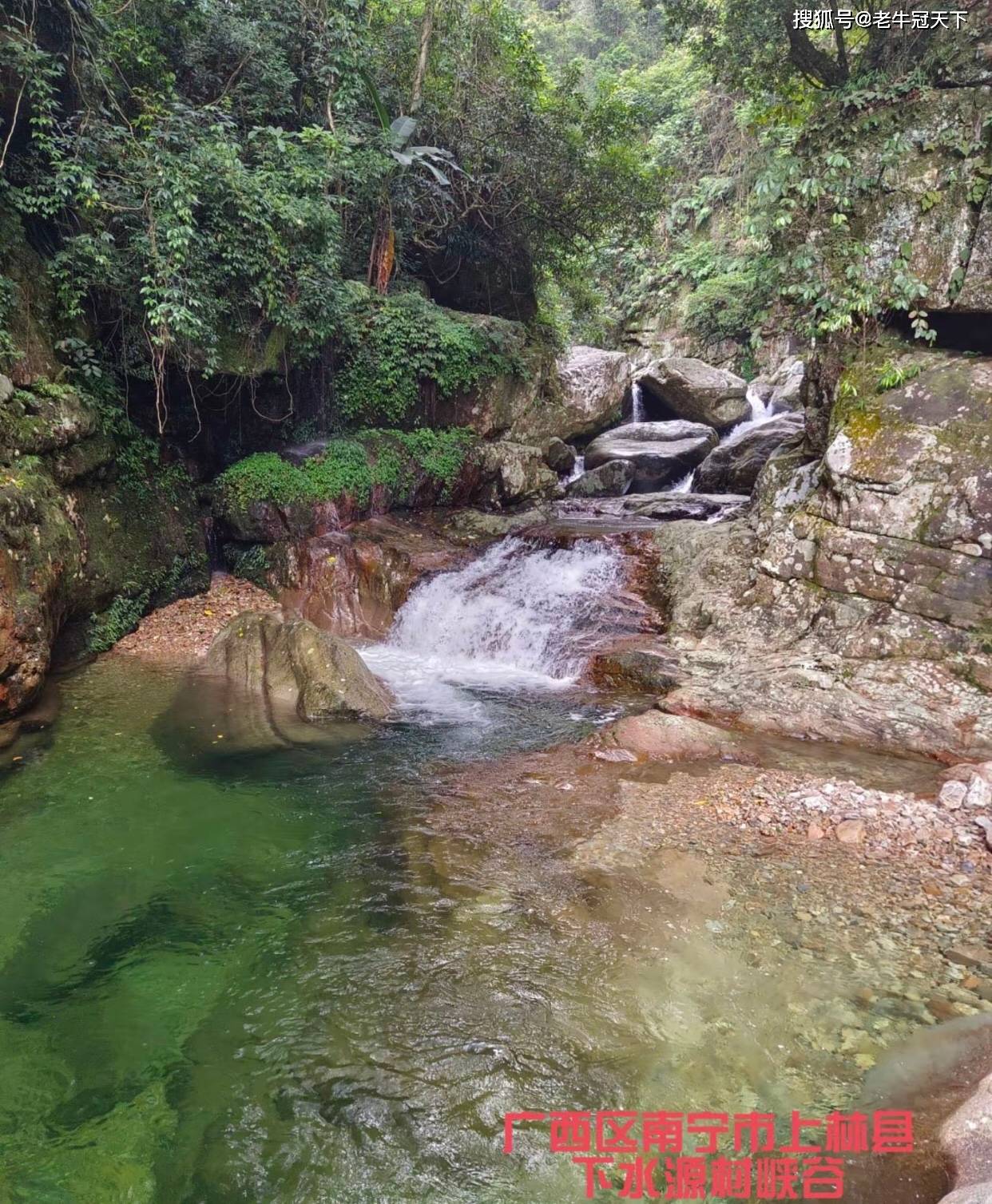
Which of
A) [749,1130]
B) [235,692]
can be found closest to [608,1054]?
[749,1130]

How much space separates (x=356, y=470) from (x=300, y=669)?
209 inches

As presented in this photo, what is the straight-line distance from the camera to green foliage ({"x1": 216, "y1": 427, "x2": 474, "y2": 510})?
11.5m

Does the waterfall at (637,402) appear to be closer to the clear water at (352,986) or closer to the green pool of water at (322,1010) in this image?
the clear water at (352,986)

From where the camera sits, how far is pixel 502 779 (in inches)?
240

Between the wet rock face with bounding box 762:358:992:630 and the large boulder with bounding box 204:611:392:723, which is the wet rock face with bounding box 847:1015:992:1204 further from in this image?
the large boulder with bounding box 204:611:392:723

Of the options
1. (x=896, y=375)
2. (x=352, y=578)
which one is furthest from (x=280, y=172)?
(x=896, y=375)

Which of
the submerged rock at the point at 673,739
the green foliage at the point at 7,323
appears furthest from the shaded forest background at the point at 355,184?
the submerged rock at the point at 673,739

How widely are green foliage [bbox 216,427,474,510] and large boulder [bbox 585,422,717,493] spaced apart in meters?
4.13

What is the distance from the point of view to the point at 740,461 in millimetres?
14859

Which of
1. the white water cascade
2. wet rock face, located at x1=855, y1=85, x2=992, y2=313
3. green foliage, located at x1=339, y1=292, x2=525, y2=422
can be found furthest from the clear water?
green foliage, located at x1=339, y1=292, x2=525, y2=422

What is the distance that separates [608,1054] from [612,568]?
777cm

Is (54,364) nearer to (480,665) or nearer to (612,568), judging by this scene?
(480,665)

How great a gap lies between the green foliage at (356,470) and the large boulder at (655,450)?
4.13 metres

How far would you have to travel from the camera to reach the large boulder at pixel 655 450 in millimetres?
15898
